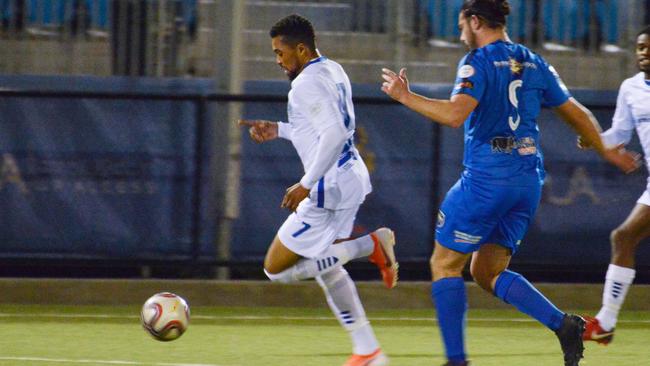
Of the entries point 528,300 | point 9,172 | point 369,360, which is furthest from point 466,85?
point 9,172

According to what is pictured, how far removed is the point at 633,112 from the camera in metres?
8.66

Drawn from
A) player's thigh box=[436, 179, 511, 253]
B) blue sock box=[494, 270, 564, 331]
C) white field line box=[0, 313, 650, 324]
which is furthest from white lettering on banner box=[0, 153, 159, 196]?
player's thigh box=[436, 179, 511, 253]

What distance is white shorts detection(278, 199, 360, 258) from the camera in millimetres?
7359

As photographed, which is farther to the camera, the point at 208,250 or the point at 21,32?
the point at 21,32

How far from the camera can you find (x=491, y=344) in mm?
8938

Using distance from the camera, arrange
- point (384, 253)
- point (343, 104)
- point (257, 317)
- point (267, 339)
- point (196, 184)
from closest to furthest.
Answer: point (343, 104)
point (384, 253)
point (267, 339)
point (257, 317)
point (196, 184)

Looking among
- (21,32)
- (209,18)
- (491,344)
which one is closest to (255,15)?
(209,18)

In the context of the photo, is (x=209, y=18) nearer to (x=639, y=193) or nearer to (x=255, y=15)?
(x=255, y=15)

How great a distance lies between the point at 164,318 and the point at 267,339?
1.45m

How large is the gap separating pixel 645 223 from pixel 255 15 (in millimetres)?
5113

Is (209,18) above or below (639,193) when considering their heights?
above

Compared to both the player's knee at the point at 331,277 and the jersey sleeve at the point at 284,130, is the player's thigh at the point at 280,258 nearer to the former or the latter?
the player's knee at the point at 331,277

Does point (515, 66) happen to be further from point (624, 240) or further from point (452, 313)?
point (624, 240)

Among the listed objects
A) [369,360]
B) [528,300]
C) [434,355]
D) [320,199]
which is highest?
[320,199]
